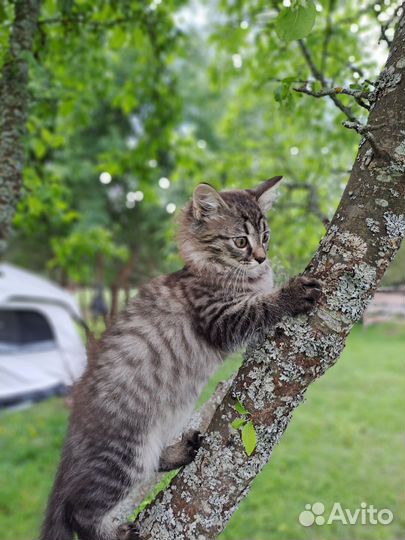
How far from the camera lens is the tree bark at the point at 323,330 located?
1591 mm

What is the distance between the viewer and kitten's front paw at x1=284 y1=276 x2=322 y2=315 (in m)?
1.69

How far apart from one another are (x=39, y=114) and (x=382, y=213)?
3006 mm

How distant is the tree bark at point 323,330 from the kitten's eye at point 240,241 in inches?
30.1

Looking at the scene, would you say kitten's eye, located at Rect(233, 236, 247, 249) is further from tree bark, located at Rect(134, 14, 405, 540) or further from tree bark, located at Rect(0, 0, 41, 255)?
tree bark, located at Rect(0, 0, 41, 255)

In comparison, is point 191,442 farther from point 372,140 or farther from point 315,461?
point 315,461

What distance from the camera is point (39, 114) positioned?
12.4 feet

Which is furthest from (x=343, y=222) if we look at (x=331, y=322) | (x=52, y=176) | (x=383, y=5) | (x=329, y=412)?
(x=329, y=412)

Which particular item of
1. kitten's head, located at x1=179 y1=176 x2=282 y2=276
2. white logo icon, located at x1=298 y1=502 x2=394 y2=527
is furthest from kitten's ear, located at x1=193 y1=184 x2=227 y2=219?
white logo icon, located at x1=298 y1=502 x2=394 y2=527

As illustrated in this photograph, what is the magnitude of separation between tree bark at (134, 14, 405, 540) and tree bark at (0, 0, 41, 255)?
5.88 ft

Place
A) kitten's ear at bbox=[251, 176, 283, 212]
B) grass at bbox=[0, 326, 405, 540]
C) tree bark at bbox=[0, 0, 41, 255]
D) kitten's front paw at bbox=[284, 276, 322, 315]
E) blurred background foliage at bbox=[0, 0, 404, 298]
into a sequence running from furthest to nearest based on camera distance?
grass at bbox=[0, 326, 405, 540] < blurred background foliage at bbox=[0, 0, 404, 298] < tree bark at bbox=[0, 0, 41, 255] < kitten's ear at bbox=[251, 176, 283, 212] < kitten's front paw at bbox=[284, 276, 322, 315]

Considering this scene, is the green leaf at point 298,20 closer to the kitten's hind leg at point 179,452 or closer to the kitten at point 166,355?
the kitten at point 166,355

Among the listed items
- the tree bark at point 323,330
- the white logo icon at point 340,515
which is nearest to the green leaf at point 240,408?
the tree bark at point 323,330

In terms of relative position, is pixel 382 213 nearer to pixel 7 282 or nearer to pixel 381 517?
pixel 381 517

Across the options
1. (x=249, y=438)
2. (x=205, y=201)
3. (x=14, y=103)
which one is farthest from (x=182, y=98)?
(x=249, y=438)
